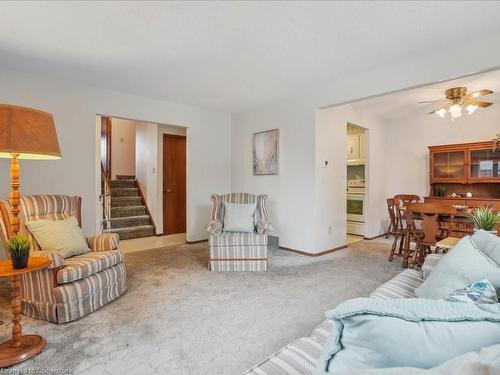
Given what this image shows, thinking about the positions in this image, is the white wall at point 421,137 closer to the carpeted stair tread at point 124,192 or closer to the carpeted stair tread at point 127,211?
the carpeted stair tread at point 127,211

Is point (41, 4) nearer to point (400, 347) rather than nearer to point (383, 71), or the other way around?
point (400, 347)

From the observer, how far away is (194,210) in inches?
202

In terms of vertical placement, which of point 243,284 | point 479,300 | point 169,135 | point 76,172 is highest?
point 169,135

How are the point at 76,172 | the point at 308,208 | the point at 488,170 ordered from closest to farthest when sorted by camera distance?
the point at 76,172
the point at 308,208
the point at 488,170

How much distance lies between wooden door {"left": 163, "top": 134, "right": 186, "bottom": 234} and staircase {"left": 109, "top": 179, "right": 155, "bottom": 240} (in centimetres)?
42

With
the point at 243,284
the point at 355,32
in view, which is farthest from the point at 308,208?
the point at 355,32

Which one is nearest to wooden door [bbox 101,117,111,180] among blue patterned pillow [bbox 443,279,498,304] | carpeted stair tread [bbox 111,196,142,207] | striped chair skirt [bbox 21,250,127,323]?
carpeted stair tread [bbox 111,196,142,207]

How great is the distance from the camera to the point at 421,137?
581 centimetres

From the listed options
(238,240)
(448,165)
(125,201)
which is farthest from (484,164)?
(125,201)

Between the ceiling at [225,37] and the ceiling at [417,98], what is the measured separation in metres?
0.94

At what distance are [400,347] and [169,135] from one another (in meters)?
6.00

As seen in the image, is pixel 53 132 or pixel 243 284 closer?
pixel 53 132

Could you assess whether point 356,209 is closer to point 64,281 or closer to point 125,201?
point 125,201

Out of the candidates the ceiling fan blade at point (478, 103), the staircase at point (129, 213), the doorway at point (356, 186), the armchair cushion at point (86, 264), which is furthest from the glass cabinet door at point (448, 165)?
the staircase at point (129, 213)
